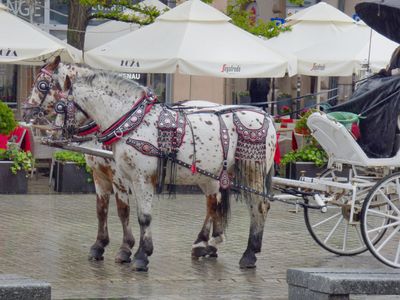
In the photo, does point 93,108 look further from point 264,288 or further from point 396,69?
point 396,69

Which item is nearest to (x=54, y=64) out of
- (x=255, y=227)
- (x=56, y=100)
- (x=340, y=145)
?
(x=56, y=100)

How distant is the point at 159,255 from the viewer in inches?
499

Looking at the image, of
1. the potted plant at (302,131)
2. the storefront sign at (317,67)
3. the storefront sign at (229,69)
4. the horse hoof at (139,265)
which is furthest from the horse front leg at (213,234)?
the storefront sign at (317,67)

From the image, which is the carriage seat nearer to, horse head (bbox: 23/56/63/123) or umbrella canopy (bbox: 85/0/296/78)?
horse head (bbox: 23/56/63/123)

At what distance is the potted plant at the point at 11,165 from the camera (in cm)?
1767

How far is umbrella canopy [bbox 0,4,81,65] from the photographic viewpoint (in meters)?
18.1

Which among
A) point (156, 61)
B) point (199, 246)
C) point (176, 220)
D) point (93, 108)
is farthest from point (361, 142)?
point (156, 61)

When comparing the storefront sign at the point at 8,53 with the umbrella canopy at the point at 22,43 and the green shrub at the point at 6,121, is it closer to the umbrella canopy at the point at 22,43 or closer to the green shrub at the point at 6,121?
the umbrella canopy at the point at 22,43

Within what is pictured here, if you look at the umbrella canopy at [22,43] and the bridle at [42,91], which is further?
the umbrella canopy at [22,43]

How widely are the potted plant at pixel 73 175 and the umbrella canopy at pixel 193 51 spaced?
1571 millimetres

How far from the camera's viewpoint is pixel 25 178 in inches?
705

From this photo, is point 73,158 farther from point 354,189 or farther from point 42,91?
point 354,189

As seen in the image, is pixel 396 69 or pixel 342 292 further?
pixel 396 69

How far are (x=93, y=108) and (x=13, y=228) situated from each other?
3232 mm
